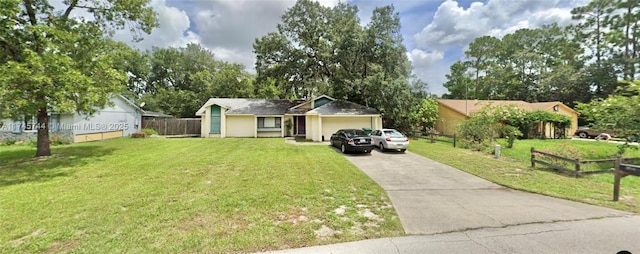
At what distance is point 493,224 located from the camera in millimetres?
4328

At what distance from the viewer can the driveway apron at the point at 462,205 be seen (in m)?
4.43

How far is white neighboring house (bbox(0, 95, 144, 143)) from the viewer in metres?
16.9

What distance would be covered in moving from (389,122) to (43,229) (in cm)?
2330

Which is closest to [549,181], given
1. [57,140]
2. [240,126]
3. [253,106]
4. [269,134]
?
[269,134]

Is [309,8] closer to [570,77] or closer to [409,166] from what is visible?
[409,166]

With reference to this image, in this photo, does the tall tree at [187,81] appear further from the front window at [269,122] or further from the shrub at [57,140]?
the shrub at [57,140]

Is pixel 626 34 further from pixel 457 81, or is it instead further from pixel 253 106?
pixel 253 106

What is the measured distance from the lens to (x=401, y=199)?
582cm

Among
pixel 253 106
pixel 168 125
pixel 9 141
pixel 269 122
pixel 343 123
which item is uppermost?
pixel 253 106

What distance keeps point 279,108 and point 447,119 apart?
17.6m

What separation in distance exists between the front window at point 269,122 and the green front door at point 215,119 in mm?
3779

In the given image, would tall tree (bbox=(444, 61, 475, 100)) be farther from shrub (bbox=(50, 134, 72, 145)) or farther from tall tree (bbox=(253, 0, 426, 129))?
shrub (bbox=(50, 134, 72, 145))

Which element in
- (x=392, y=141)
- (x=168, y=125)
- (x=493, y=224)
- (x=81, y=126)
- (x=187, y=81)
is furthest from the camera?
(x=187, y=81)

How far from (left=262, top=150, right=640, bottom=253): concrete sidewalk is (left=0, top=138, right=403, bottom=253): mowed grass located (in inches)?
15.6
